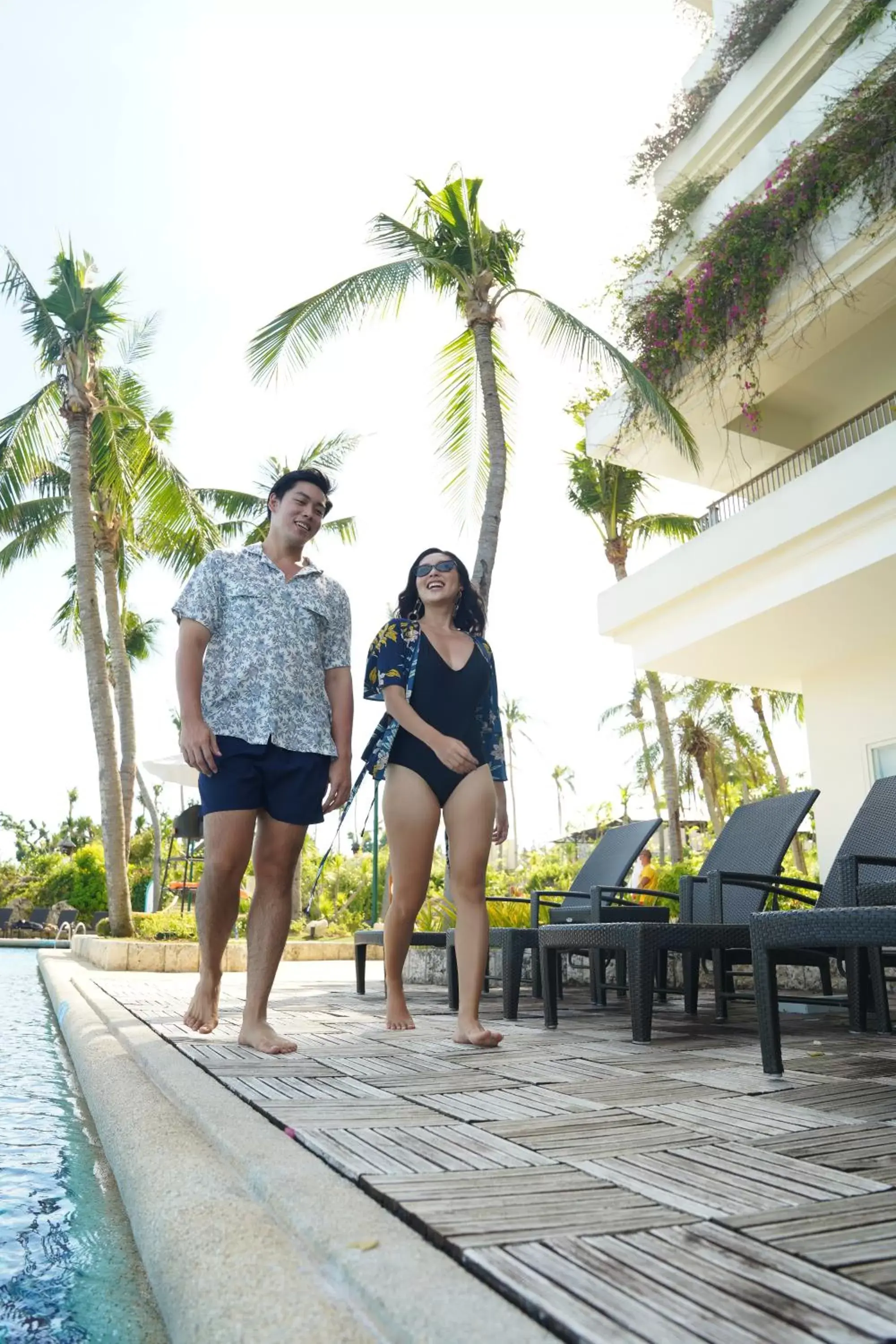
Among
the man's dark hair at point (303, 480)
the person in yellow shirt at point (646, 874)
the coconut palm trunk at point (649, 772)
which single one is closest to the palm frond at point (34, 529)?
the person in yellow shirt at point (646, 874)

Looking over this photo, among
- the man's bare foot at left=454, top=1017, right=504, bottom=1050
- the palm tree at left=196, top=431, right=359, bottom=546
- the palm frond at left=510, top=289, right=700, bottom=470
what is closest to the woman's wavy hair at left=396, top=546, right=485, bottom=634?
the man's bare foot at left=454, top=1017, right=504, bottom=1050

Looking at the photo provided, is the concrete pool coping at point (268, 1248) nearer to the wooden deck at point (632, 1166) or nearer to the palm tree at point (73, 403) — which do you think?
the wooden deck at point (632, 1166)

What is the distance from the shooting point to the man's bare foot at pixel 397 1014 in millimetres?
4156

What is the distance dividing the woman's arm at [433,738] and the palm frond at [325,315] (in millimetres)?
7427

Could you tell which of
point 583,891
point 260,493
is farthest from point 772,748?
point 583,891

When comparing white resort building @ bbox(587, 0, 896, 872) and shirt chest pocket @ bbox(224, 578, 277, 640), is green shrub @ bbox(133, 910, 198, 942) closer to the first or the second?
white resort building @ bbox(587, 0, 896, 872)

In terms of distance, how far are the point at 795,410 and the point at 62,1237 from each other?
14.4 meters

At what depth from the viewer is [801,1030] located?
4203mm

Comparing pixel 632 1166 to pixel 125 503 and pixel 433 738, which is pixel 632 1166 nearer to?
pixel 433 738

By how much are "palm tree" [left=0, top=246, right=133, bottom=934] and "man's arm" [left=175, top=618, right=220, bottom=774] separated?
10.5 meters

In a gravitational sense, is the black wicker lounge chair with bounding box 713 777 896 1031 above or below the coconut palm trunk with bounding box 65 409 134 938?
below

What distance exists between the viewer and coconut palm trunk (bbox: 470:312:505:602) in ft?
31.6

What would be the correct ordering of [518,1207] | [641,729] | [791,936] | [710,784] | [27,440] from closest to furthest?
[518,1207] < [791,936] < [27,440] < [710,784] < [641,729]

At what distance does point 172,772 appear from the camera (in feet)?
45.9
